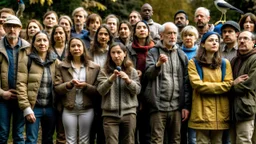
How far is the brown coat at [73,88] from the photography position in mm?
5492

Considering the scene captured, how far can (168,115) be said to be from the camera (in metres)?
5.55

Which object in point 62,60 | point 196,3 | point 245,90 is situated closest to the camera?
point 245,90

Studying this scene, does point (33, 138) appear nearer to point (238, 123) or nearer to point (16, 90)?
point (16, 90)

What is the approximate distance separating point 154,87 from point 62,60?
62.9 inches

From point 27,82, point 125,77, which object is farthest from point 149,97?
point 27,82

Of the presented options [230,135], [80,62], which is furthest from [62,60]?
[230,135]

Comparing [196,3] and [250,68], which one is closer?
[250,68]

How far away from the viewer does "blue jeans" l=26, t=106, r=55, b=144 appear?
5.47 metres

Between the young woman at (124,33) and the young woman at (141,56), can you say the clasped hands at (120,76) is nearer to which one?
the young woman at (141,56)

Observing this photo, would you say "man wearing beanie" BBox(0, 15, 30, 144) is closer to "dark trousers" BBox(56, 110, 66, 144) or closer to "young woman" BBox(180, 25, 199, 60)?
"dark trousers" BBox(56, 110, 66, 144)

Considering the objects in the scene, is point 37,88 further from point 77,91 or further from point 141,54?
point 141,54

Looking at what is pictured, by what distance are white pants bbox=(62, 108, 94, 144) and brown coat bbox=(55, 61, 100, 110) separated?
Answer: 0.35 feet

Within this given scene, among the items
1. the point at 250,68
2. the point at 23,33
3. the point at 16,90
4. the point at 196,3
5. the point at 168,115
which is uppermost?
the point at 196,3

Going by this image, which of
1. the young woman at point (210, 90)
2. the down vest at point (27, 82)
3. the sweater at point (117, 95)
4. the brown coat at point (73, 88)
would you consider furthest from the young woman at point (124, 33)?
the down vest at point (27, 82)
